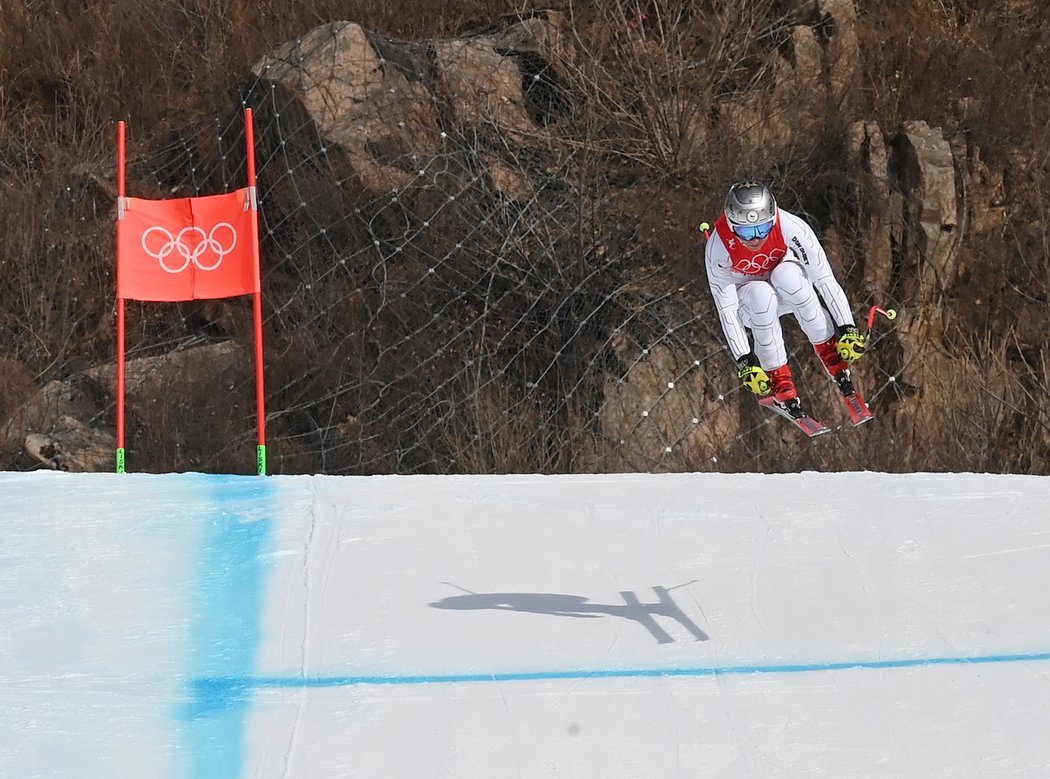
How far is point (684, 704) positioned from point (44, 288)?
784 centimetres

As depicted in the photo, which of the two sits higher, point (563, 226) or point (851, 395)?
point (563, 226)

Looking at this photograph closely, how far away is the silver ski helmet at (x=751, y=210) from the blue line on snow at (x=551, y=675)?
1493 mm

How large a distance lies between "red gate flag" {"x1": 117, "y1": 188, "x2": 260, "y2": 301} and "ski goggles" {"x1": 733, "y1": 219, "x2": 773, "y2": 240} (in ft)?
9.51

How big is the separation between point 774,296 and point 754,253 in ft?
0.60

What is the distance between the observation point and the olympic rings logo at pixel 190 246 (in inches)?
271

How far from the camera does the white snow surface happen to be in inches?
142

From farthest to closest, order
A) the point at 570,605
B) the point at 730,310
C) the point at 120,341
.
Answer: the point at 120,341
the point at 730,310
the point at 570,605

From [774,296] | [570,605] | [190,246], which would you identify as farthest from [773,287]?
[190,246]

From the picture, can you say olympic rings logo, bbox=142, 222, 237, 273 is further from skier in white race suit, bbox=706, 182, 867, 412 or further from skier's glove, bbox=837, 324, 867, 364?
skier's glove, bbox=837, 324, 867, 364

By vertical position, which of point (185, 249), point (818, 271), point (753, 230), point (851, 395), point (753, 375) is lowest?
point (851, 395)

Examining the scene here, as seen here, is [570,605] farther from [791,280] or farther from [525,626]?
[791,280]

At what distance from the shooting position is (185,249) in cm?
690

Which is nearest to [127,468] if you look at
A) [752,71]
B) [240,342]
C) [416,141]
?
[240,342]

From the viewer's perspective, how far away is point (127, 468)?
9609mm
